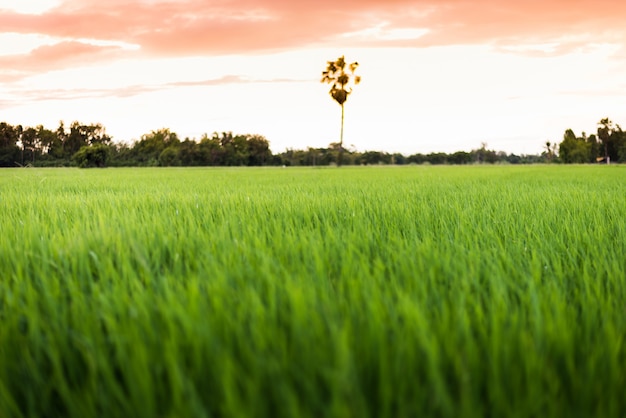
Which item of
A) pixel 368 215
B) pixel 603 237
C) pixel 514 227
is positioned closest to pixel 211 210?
pixel 368 215

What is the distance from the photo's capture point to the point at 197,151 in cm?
7144

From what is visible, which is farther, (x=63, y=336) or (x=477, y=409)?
(x=63, y=336)

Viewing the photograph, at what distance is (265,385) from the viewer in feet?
3.41

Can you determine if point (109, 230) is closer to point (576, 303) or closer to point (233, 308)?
point (233, 308)

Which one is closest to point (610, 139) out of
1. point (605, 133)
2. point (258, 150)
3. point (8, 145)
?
point (605, 133)

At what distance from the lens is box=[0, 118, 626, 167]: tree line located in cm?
7106

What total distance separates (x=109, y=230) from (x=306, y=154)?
7730 cm

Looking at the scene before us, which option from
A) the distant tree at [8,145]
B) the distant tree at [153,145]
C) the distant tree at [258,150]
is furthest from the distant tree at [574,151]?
the distant tree at [8,145]

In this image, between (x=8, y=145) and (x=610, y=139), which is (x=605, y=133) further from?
(x=8, y=145)

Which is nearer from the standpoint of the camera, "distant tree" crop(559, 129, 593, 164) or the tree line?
the tree line

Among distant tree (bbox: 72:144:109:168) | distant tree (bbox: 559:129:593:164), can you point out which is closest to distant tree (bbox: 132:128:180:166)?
distant tree (bbox: 72:144:109:168)

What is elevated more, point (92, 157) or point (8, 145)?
point (8, 145)

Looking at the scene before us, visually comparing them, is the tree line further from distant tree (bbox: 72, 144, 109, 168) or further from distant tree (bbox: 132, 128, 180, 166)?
distant tree (bbox: 72, 144, 109, 168)

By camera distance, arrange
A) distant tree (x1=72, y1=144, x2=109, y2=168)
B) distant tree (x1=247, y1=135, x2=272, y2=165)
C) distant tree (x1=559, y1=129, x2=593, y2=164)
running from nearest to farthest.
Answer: distant tree (x1=72, y1=144, x2=109, y2=168), distant tree (x1=247, y1=135, x2=272, y2=165), distant tree (x1=559, y1=129, x2=593, y2=164)
